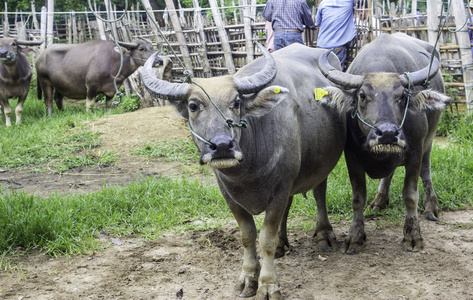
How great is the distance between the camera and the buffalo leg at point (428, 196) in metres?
4.83

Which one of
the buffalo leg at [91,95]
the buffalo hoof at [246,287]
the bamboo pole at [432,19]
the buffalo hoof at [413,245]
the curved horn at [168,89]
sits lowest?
the buffalo hoof at [413,245]

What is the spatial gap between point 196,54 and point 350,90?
7.76 metres

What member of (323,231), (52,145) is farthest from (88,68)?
(323,231)

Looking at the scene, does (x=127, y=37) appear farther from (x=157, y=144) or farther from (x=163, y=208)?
(x=163, y=208)

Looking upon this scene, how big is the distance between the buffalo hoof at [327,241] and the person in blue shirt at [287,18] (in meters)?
4.03

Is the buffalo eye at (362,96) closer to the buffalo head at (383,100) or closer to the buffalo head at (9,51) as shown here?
the buffalo head at (383,100)

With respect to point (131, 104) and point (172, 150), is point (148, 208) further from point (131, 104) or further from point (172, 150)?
point (131, 104)

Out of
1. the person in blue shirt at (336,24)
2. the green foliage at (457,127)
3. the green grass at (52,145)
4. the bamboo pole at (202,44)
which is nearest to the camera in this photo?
the green foliage at (457,127)

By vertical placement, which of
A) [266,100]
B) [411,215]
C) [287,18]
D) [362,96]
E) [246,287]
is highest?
[287,18]

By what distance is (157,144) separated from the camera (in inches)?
293

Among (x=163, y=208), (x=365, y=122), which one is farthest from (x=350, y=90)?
(x=163, y=208)

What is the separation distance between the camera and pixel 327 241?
169 inches

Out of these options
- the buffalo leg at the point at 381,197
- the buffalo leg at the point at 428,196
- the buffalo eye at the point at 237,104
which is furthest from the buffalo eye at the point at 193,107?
the buffalo leg at the point at 428,196

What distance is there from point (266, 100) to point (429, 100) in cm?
149
